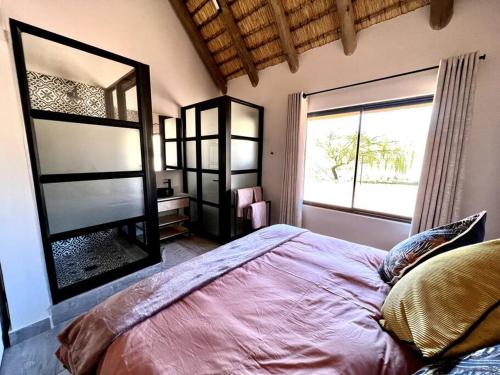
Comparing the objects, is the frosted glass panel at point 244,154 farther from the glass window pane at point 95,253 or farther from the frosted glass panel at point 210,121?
the glass window pane at point 95,253

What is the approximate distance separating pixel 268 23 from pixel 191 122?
178 cm

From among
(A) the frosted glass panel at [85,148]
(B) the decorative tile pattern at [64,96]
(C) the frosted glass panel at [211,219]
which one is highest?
(B) the decorative tile pattern at [64,96]

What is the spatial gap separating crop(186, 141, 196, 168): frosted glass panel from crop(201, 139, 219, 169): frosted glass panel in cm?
20

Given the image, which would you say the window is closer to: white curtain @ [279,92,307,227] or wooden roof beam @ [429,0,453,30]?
white curtain @ [279,92,307,227]

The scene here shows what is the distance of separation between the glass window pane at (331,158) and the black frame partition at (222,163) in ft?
2.80

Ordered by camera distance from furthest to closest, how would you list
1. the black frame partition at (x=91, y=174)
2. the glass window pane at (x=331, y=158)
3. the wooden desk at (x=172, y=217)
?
the wooden desk at (x=172, y=217)
the glass window pane at (x=331, y=158)
the black frame partition at (x=91, y=174)

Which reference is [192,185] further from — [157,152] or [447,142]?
[447,142]

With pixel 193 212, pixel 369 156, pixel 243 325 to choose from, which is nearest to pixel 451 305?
pixel 243 325

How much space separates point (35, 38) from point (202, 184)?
230 cm

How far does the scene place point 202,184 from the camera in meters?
3.39

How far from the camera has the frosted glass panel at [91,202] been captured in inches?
65.4

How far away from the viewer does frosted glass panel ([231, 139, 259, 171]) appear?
3102 millimetres

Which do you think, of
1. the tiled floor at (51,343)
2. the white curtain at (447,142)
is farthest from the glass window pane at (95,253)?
the white curtain at (447,142)

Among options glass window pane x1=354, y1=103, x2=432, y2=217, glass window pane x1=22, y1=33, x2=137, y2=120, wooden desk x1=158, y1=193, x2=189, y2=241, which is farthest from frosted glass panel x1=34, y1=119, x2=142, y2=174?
glass window pane x1=354, y1=103, x2=432, y2=217
